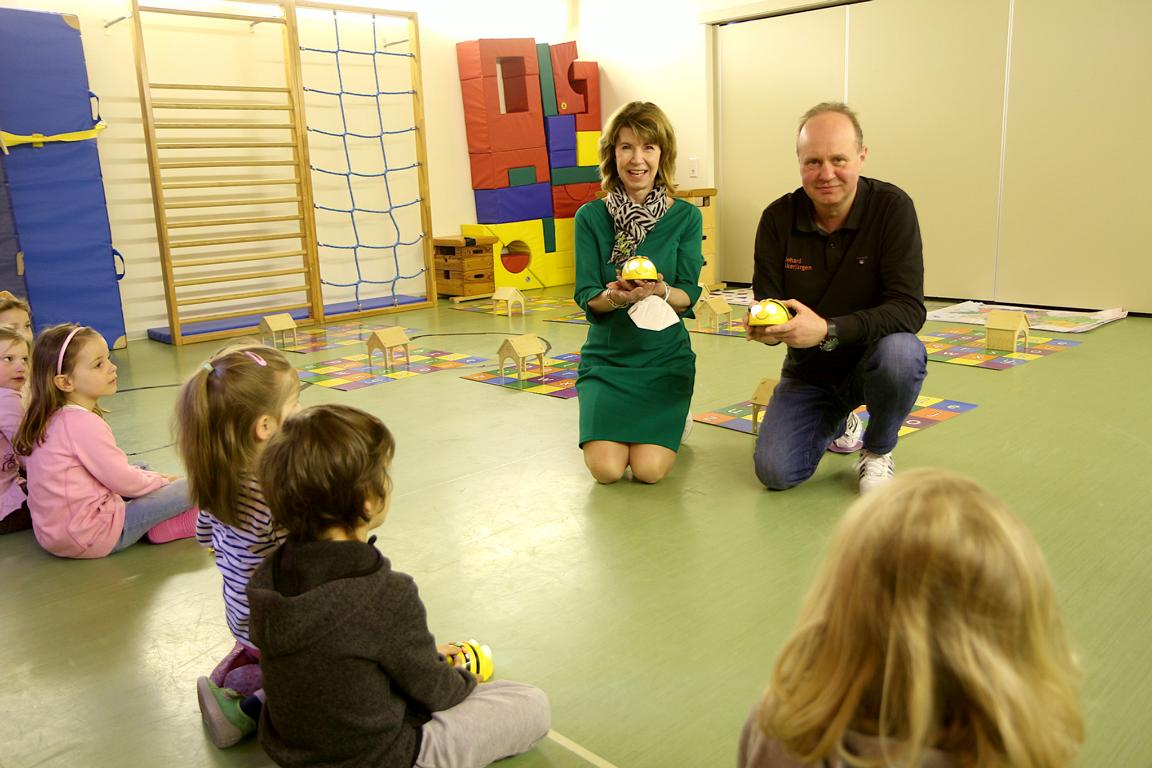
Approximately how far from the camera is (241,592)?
157cm

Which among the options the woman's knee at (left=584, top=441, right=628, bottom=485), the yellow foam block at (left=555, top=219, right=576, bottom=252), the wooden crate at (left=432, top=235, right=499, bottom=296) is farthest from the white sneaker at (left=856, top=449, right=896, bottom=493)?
the yellow foam block at (left=555, top=219, right=576, bottom=252)

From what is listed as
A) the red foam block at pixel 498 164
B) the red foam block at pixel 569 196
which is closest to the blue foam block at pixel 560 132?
the red foam block at pixel 498 164

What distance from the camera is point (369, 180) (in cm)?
664

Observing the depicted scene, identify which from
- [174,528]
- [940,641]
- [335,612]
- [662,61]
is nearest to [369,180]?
[662,61]

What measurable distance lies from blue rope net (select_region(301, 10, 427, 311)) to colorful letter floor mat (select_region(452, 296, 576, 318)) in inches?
21.5

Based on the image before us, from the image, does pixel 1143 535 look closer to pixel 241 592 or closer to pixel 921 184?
pixel 241 592

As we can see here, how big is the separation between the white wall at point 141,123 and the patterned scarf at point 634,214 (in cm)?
395

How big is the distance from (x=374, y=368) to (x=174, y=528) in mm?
2111

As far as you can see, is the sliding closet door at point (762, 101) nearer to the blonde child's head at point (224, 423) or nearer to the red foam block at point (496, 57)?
the red foam block at point (496, 57)

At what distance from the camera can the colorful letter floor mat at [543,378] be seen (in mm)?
3814

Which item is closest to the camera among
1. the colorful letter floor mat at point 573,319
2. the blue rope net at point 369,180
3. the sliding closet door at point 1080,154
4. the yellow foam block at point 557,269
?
the sliding closet door at point 1080,154

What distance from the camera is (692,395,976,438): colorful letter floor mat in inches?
121

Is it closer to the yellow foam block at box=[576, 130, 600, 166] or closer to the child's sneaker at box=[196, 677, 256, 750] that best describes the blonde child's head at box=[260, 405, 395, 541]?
the child's sneaker at box=[196, 677, 256, 750]

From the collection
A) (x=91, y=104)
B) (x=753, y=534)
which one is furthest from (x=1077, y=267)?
(x=91, y=104)
